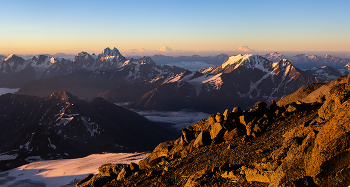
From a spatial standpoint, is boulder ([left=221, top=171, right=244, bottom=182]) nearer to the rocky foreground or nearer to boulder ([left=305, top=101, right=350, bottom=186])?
the rocky foreground

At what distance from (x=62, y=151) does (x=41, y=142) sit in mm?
14827

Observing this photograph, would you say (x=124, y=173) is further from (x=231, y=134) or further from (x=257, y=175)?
(x=257, y=175)

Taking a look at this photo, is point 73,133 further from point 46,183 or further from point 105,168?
point 105,168

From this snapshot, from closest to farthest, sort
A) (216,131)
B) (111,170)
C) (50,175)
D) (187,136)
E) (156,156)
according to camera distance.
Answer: (216,131)
(111,170)
(187,136)
(156,156)
(50,175)

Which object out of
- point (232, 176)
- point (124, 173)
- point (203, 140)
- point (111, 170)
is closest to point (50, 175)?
point (111, 170)

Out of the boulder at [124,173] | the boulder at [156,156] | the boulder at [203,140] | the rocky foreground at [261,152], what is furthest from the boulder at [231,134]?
the boulder at [124,173]

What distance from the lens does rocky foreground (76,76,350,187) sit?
39.8 feet

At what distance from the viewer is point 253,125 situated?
92.8 ft

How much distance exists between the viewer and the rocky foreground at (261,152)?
12133 mm

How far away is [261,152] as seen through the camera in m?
20.6

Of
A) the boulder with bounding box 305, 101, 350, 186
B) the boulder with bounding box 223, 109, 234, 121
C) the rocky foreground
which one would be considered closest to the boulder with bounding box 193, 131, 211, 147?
the rocky foreground

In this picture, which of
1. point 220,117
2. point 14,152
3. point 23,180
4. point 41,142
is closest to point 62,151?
point 41,142

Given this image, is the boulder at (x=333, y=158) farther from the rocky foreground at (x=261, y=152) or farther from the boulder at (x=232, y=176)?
the boulder at (x=232, y=176)

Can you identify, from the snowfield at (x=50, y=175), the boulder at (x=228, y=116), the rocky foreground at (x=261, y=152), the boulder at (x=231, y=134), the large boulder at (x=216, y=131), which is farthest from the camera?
the snowfield at (x=50, y=175)
